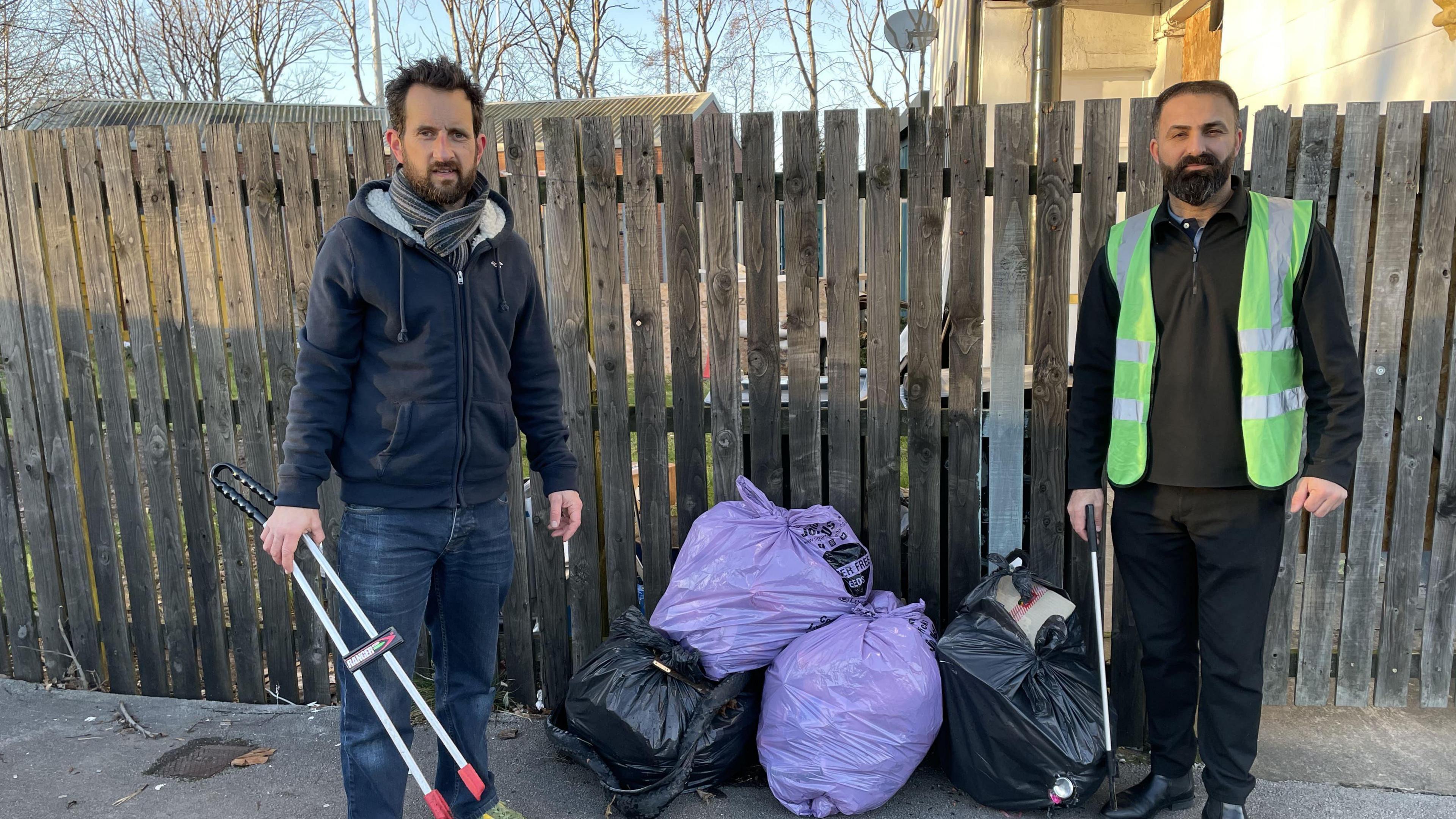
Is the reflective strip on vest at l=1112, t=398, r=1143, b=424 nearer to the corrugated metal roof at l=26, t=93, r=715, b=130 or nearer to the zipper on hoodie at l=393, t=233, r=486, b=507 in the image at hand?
the zipper on hoodie at l=393, t=233, r=486, b=507

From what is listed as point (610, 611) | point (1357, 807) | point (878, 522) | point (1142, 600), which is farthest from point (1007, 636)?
point (610, 611)

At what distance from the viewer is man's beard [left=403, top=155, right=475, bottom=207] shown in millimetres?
2252

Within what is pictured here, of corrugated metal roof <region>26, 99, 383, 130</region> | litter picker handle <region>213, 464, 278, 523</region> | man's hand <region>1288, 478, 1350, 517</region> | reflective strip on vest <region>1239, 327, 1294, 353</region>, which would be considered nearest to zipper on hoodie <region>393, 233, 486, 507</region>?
litter picker handle <region>213, 464, 278, 523</region>

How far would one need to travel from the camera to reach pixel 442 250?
225cm

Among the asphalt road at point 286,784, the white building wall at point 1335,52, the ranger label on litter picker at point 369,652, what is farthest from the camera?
the white building wall at point 1335,52

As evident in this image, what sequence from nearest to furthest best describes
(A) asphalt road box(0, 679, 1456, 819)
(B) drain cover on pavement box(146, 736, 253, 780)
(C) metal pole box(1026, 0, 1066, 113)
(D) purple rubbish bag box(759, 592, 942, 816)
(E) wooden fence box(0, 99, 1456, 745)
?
1. (D) purple rubbish bag box(759, 592, 942, 816)
2. (A) asphalt road box(0, 679, 1456, 819)
3. (E) wooden fence box(0, 99, 1456, 745)
4. (B) drain cover on pavement box(146, 736, 253, 780)
5. (C) metal pole box(1026, 0, 1066, 113)

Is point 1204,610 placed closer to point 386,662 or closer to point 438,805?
point 438,805

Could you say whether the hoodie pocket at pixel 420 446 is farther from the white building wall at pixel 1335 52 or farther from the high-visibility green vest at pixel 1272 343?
the white building wall at pixel 1335 52

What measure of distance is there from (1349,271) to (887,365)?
1493mm

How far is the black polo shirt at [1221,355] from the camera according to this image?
2326 mm

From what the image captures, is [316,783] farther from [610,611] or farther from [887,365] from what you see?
[887,365]

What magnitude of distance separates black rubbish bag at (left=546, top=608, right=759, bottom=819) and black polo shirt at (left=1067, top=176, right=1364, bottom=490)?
1451mm

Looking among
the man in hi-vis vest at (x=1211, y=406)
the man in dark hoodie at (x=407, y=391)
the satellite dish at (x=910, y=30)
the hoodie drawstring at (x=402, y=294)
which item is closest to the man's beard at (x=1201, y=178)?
the man in hi-vis vest at (x=1211, y=406)

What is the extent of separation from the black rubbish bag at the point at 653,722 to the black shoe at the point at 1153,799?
1.11 meters
